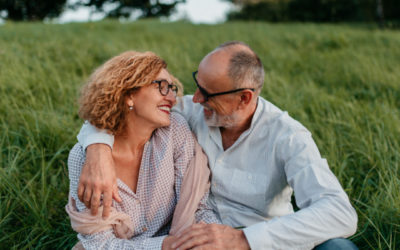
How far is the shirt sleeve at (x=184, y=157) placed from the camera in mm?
2316

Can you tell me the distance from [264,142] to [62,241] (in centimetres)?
165

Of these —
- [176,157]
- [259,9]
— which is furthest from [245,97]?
[259,9]

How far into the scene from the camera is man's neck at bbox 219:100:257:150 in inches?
94.9

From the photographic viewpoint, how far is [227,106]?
91.9 inches

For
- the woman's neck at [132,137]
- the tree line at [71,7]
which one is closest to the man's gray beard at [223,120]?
the woman's neck at [132,137]

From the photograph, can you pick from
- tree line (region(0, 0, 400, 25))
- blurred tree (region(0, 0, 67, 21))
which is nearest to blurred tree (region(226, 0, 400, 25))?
tree line (region(0, 0, 400, 25))

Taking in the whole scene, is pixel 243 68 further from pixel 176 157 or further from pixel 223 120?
pixel 176 157

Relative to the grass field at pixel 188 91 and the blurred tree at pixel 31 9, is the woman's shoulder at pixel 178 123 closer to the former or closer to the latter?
the grass field at pixel 188 91

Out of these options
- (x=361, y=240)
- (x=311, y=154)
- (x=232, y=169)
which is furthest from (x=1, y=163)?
(x=361, y=240)

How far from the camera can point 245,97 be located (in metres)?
2.31

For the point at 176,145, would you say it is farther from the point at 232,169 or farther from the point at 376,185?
the point at 376,185

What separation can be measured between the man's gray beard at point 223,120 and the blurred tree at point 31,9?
27327 mm

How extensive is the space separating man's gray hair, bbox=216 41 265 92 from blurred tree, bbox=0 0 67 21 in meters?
27.4

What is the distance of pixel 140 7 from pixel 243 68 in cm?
2960
